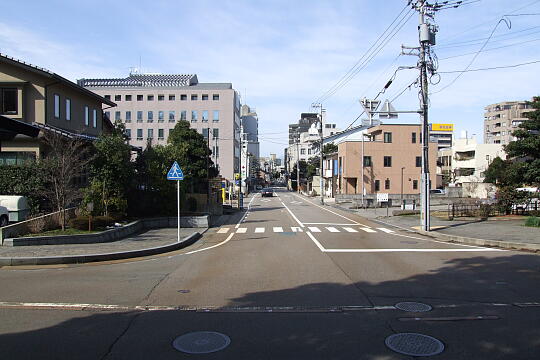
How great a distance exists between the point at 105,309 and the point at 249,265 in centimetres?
501

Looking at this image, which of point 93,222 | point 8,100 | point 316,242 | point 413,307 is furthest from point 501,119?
point 413,307

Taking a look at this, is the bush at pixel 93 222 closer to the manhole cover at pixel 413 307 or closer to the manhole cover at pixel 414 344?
the manhole cover at pixel 413 307

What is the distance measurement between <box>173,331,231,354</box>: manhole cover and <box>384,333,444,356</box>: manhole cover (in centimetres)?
212

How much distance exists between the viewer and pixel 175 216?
22922 mm

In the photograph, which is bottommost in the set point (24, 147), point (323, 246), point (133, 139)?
point (323, 246)

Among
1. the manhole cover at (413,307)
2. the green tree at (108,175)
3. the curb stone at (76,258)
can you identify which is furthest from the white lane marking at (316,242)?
the green tree at (108,175)

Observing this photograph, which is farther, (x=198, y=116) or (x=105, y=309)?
(x=198, y=116)

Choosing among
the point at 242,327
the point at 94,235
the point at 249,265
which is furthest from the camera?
the point at 94,235

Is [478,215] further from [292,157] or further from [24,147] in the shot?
[292,157]

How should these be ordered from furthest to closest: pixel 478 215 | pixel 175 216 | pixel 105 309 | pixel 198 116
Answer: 1. pixel 198 116
2. pixel 478 215
3. pixel 175 216
4. pixel 105 309

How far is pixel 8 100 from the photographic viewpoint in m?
23.5

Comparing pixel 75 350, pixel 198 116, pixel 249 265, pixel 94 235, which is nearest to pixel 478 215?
pixel 249 265

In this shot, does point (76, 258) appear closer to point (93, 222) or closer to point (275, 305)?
point (93, 222)

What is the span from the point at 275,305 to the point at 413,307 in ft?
7.64
